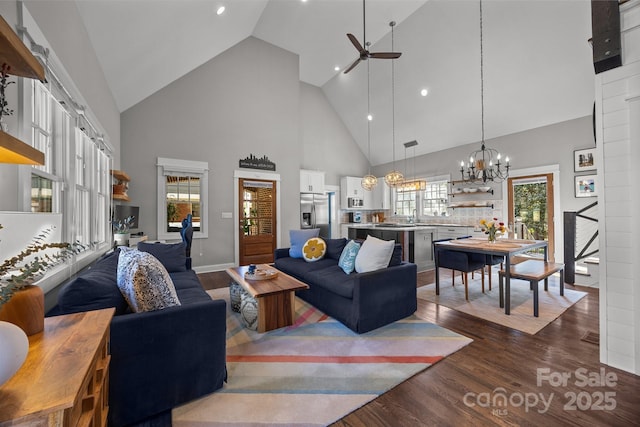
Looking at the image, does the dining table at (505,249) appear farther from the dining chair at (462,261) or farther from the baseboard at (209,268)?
the baseboard at (209,268)

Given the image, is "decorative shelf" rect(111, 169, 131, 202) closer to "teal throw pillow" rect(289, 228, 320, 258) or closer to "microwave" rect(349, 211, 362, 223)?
"teal throw pillow" rect(289, 228, 320, 258)

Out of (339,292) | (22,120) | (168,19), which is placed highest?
(168,19)

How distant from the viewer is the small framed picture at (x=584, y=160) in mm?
4648

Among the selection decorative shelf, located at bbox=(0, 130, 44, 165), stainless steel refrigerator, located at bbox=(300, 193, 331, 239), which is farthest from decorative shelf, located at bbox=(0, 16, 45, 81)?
stainless steel refrigerator, located at bbox=(300, 193, 331, 239)

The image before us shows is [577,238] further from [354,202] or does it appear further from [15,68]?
[15,68]

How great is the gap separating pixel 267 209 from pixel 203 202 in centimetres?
138

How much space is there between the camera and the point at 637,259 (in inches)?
75.9

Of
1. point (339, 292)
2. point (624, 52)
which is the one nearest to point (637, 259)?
point (624, 52)

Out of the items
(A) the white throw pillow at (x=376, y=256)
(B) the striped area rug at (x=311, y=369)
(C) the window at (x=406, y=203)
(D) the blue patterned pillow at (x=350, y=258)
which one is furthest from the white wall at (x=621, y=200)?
(C) the window at (x=406, y=203)

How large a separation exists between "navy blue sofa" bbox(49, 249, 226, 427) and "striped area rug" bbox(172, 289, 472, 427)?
136 mm

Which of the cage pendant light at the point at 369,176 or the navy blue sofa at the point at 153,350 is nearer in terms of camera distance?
the navy blue sofa at the point at 153,350

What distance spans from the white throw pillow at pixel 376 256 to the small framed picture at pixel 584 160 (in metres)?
4.51

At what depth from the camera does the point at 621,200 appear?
6.52 ft

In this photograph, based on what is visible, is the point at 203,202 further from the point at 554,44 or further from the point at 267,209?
the point at 554,44
